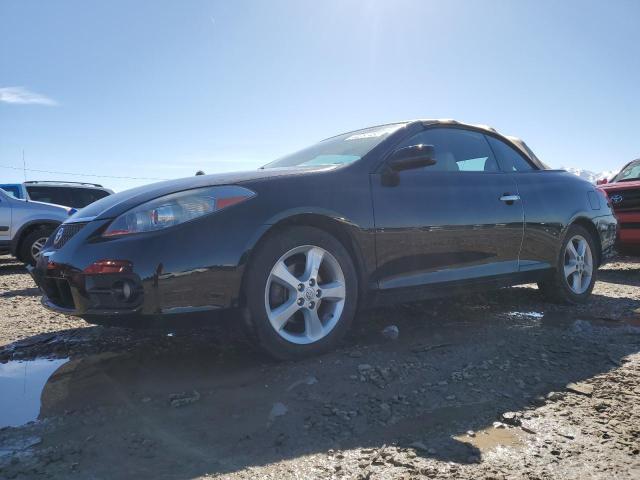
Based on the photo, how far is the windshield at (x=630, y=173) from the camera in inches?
331

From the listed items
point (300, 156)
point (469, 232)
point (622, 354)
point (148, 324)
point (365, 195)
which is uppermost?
point (300, 156)

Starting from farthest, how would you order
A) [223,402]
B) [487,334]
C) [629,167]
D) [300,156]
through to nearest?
[629,167] → [300,156] → [487,334] → [223,402]

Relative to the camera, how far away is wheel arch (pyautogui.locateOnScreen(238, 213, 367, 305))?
278 centimetres

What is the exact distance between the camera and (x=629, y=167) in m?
8.88

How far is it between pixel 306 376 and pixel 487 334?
1.47 m

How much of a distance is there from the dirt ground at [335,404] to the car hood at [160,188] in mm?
792

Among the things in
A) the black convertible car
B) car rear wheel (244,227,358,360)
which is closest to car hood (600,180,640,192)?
the black convertible car

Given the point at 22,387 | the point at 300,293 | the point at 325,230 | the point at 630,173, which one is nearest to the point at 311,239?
the point at 325,230

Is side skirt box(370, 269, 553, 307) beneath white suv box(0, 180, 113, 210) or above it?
beneath

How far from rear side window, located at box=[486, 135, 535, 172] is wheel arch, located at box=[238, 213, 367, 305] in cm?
189

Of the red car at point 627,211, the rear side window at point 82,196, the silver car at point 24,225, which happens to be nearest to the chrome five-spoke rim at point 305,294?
the red car at point 627,211

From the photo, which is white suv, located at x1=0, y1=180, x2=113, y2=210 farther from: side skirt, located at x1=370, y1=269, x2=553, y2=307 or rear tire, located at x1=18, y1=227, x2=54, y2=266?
side skirt, located at x1=370, y1=269, x2=553, y2=307

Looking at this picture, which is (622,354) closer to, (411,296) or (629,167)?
(411,296)

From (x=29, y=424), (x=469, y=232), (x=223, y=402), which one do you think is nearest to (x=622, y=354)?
(x=469, y=232)
